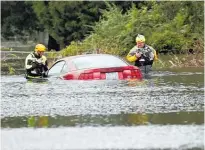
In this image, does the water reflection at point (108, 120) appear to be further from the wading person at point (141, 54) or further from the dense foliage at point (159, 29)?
the dense foliage at point (159, 29)

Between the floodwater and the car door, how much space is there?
5.32ft

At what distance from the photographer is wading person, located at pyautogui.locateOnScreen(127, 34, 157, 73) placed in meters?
17.9

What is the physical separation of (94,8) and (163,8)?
61.9ft

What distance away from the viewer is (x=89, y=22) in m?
52.1

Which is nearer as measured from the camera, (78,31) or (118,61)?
(118,61)

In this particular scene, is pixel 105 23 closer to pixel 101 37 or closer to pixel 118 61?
pixel 101 37

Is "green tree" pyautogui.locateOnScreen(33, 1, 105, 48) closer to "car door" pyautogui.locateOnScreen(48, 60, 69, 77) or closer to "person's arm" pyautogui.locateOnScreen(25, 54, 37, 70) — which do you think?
"person's arm" pyautogui.locateOnScreen(25, 54, 37, 70)

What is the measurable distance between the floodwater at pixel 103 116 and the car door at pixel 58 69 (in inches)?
63.8

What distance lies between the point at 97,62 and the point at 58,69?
1.52m

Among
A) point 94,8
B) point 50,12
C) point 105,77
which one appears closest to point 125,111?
point 105,77

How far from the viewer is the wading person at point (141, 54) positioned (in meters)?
17.9

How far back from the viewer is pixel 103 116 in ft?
32.0

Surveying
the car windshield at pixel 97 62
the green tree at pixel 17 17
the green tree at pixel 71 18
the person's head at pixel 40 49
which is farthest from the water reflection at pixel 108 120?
the green tree at pixel 17 17

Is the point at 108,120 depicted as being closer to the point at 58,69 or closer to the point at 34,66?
the point at 58,69
